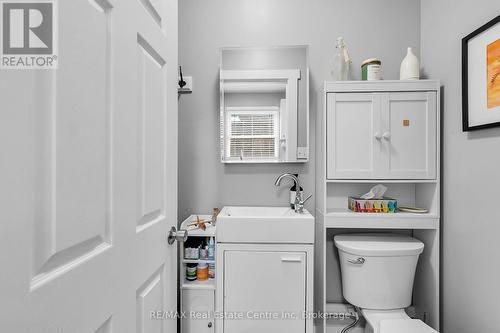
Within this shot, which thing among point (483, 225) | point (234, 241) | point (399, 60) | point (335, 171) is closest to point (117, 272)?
point (234, 241)

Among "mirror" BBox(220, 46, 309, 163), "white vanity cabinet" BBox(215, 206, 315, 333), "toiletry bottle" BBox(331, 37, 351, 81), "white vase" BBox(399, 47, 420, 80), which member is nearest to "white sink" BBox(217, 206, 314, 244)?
"white vanity cabinet" BBox(215, 206, 315, 333)

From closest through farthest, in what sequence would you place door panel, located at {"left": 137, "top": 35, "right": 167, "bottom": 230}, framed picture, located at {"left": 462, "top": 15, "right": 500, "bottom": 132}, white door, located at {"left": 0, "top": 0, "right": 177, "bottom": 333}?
white door, located at {"left": 0, "top": 0, "right": 177, "bottom": 333} → door panel, located at {"left": 137, "top": 35, "right": 167, "bottom": 230} → framed picture, located at {"left": 462, "top": 15, "right": 500, "bottom": 132}

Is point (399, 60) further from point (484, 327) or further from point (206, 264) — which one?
point (206, 264)

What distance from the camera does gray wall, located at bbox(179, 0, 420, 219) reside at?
5.93 feet

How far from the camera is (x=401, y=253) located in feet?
4.83

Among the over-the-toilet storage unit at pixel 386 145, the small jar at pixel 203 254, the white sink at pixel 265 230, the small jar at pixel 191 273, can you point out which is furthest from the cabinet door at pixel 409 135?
the small jar at pixel 191 273

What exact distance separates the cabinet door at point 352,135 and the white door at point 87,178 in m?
1.03

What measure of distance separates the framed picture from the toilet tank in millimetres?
736

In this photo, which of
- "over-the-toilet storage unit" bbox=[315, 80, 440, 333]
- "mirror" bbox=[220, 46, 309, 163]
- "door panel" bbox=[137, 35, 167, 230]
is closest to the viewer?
"door panel" bbox=[137, 35, 167, 230]

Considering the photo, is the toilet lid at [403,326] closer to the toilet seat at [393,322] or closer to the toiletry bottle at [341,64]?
the toilet seat at [393,322]

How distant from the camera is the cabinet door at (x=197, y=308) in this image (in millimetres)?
1507

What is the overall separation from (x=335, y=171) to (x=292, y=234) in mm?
459

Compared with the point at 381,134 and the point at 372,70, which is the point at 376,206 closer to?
the point at 381,134

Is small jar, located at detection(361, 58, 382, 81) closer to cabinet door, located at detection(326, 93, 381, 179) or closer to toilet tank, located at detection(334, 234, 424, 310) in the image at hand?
cabinet door, located at detection(326, 93, 381, 179)
